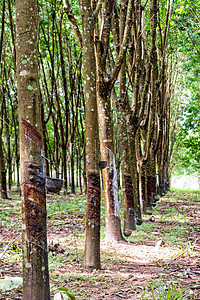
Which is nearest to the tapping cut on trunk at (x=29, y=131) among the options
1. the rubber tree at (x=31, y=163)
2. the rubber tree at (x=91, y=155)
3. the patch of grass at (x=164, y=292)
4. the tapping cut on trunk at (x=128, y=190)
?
the rubber tree at (x=31, y=163)

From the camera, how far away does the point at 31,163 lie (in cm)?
279

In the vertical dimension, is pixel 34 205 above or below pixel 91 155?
below

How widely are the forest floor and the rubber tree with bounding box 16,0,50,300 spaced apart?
0.70 feet

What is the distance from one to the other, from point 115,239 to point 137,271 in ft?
4.85

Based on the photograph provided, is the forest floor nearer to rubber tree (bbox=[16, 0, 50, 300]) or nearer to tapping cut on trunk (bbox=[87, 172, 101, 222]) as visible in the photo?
rubber tree (bbox=[16, 0, 50, 300])

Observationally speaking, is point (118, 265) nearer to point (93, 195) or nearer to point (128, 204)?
point (93, 195)

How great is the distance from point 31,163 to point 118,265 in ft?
8.48

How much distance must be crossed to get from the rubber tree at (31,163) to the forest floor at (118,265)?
21 cm

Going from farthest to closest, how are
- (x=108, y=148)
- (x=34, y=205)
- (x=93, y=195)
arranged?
(x=108, y=148), (x=93, y=195), (x=34, y=205)

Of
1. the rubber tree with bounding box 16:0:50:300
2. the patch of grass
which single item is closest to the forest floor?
the patch of grass

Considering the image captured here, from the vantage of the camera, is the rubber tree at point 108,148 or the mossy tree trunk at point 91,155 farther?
the rubber tree at point 108,148

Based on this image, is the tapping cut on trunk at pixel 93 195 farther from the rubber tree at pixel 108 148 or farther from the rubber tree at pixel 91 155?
the rubber tree at pixel 108 148

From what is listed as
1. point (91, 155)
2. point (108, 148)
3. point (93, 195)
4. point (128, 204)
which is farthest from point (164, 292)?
point (128, 204)

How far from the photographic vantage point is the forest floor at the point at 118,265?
3.37 m
